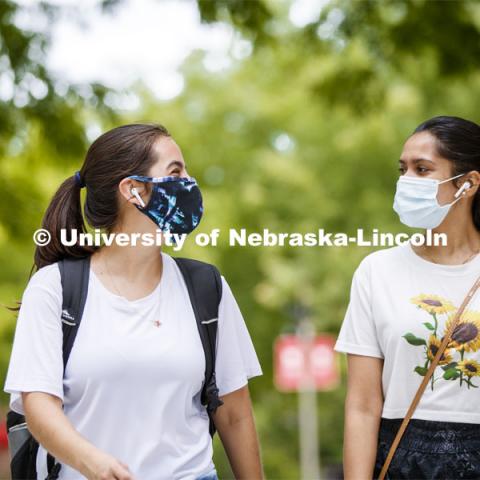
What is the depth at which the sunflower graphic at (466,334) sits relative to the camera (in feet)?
11.5

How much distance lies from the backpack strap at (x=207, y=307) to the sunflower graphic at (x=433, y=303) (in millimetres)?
742

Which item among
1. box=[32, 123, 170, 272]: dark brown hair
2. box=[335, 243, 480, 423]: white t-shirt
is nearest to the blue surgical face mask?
box=[335, 243, 480, 423]: white t-shirt

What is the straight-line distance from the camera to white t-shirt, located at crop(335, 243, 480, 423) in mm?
3457

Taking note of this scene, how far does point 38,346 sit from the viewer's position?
3.18m

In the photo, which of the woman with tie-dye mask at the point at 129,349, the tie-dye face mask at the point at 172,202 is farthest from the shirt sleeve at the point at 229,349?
the tie-dye face mask at the point at 172,202

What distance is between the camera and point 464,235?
148 inches

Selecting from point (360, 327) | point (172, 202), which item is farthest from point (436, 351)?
point (172, 202)

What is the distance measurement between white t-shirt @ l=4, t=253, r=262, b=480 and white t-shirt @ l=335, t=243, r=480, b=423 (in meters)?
0.64

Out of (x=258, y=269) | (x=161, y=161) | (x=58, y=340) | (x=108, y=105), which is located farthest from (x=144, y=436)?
(x=258, y=269)

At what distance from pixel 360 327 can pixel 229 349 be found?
498 millimetres

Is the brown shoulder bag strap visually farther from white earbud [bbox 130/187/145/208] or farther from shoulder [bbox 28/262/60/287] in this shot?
shoulder [bbox 28/262/60/287]

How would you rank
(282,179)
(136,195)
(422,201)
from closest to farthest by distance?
(136,195)
(422,201)
(282,179)

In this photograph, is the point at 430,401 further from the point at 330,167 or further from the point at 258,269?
the point at 258,269

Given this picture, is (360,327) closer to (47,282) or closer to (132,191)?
(132,191)
